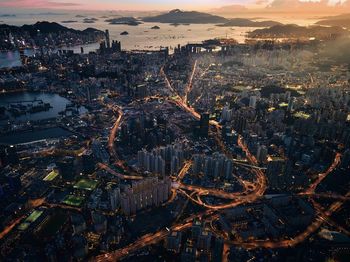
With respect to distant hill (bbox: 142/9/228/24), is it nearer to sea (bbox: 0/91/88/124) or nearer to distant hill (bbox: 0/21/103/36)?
distant hill (bbox: 0/21/103/36)

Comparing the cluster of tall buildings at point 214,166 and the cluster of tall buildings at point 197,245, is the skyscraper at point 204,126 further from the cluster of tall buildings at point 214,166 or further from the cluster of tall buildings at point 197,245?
the cluster of tall buildings at point 197,245

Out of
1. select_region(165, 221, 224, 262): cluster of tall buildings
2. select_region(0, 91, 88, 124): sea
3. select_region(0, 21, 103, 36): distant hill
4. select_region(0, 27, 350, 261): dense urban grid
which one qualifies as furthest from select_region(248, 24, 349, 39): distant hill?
select_region(165, 221, 224, 262): cluster of tall buildings

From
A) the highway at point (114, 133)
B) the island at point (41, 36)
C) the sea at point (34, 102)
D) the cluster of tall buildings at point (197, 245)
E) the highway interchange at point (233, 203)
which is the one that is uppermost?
the island at point (41, 36)

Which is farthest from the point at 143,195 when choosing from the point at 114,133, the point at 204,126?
the point at 114,133

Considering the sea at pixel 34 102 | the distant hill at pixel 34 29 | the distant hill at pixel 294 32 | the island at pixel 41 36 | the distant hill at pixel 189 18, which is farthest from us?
the distant hill at pixel 189 18

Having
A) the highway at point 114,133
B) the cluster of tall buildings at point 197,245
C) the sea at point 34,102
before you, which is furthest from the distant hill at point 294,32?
the cluster of tall buildings at point 197,245

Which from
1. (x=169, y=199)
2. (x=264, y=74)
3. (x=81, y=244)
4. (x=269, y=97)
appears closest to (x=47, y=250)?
(x=81, y=244)

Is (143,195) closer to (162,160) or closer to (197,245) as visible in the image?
(162,160)
